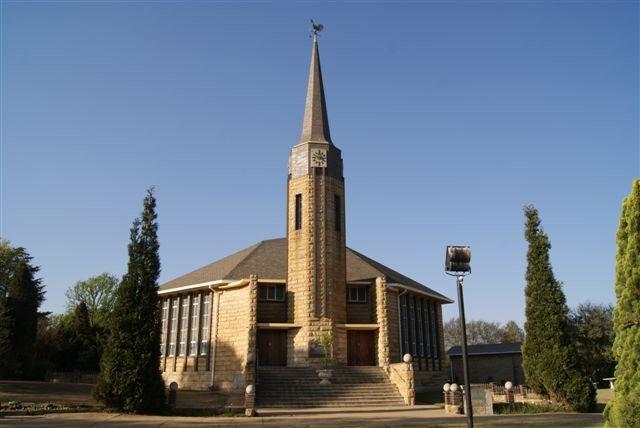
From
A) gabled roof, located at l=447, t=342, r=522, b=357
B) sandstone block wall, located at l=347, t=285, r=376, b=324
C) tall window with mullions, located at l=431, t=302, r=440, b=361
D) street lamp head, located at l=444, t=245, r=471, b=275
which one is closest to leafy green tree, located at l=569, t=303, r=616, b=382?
gabled roof, located at l=447, t=342, r=522, b=357

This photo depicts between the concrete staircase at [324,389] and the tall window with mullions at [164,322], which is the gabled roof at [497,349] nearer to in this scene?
the concrete staircase at [324,389]

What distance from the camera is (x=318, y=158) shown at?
2947cm

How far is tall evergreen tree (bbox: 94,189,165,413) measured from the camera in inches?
727

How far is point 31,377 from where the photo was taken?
3362 centimetres

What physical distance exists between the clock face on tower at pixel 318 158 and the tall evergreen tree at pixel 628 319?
20658 millimetres

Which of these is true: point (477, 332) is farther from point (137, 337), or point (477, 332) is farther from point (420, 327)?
point (137, 337)

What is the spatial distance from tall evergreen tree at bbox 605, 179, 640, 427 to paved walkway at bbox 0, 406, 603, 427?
564cm

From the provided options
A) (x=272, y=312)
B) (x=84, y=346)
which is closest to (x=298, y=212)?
(x=272, y=312)

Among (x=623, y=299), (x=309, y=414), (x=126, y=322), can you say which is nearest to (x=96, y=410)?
(x=126, y=322)

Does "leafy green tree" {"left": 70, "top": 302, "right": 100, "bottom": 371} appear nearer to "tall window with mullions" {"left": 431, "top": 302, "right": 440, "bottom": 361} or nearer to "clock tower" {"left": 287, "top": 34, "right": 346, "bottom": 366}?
"clock tower" {"left": 287, "top": 34, "right": 346, "bottom": 366}

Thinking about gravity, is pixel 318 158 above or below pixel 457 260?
above

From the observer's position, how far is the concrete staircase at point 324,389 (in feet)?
73.0

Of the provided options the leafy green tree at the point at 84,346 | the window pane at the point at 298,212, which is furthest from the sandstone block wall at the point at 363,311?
the leafy green tree at the point at 84,346

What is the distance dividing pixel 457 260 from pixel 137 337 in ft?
46.8
